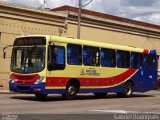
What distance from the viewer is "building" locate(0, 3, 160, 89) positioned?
32188 mm

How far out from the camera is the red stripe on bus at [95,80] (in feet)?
71.6

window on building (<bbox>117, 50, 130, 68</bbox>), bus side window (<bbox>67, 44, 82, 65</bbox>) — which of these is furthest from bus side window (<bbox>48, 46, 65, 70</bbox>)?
window on building (<bbox>117, 50, 130, 68</bbox>)

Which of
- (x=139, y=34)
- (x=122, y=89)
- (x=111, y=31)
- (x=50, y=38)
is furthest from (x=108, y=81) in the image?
(x=139, y=34)

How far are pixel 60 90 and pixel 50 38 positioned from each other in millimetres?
2556

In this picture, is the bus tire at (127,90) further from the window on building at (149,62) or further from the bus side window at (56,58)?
the bus side window at (56,58)

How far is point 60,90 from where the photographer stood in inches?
880

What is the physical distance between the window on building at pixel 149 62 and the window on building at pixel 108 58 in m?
3.50

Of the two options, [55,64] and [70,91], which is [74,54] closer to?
[55,64]

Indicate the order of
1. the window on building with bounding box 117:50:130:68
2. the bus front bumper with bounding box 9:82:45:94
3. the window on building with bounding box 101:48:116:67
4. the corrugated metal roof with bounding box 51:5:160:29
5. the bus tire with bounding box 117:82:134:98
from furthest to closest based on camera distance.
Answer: the corrugated metal roof with bounding box 51:5:160:29 < the bus tire with bounding box 117:82:134:98 < the window on building with bounding box 117:50:130:68 < the window on building with bounding box 101:48:116:67 < the bus front bumper with bounding box 9:82:45:94

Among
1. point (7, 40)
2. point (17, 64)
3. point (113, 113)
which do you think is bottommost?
point (113, 113)

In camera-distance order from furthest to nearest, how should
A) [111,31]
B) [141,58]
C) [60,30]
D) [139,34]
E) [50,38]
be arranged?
[139,34]
[111,31]
[60,30]
[141,58]
[50,38]

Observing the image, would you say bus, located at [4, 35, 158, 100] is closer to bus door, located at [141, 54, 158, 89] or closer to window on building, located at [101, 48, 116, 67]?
window on building, located at [101, 48, 116, 67]

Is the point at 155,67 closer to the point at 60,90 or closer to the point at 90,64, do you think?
the point at 90,64

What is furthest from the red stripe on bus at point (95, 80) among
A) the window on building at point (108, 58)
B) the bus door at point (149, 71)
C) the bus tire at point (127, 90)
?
the bus door at point (149, 71)
